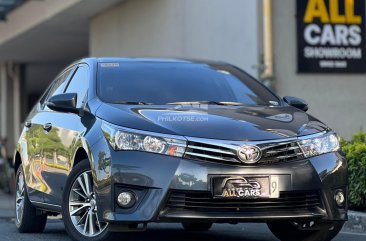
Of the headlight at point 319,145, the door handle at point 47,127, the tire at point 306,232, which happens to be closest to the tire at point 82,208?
the door handle at point 47,127

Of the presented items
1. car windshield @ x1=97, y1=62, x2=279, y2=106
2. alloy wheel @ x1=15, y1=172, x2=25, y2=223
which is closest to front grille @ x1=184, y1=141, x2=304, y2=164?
car windshield @ x1=97, y1=62, x2=279, y2=106

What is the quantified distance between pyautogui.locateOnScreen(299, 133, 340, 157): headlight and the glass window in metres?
1.97

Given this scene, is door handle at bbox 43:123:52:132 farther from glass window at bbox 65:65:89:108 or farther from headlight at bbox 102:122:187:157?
headlight at bbox 102:122:187:157

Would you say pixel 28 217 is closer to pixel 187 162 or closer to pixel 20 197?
pixel 20 197

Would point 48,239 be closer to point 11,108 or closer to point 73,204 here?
point 73,204

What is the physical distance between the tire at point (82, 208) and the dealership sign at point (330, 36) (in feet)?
25.7

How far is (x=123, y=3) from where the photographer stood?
765 inches

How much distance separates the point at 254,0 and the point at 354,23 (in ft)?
5.85

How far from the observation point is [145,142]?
5953 millimetres

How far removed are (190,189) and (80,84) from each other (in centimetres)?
202

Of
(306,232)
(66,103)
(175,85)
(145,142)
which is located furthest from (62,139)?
(306,232)

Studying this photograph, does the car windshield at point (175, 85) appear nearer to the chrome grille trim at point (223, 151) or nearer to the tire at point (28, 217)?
the chrome grille trim at point (223, 151)

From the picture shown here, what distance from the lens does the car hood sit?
19.7ft

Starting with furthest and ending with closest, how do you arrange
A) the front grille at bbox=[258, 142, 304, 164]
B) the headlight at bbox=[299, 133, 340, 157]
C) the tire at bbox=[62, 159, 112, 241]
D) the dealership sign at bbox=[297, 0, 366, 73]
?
the dealership sign at bbox=[297, 0, 366, 73] < the tire at bbox=[62, 159, 112, 241] < the headlight at bbox=[299, 133, 340, 157] < the front grille at bbox=[258, 142, 304, 164]
